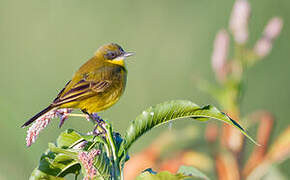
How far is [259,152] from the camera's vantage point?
2998 millimetres

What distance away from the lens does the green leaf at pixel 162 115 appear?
1.48 meters

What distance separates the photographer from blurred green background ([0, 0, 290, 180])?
5.32m

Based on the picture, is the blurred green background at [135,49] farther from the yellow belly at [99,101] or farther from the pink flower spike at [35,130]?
the pink flower spike at [35,130]

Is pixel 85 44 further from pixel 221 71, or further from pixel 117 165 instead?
pixel 117 165

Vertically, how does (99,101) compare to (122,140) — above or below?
above

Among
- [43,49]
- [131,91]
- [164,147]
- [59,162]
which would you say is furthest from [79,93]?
[43,49]

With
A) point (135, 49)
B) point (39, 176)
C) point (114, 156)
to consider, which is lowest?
point (39, 176)

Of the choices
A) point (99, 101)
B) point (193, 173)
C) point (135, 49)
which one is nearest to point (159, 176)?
point (193, 173)

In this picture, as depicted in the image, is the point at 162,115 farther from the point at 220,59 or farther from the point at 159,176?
the point at 220,59

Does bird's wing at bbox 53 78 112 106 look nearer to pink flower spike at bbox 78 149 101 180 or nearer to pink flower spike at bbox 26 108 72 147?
pink flower spike at bbox 26 108 72 147

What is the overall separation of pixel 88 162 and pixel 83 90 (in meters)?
1.35

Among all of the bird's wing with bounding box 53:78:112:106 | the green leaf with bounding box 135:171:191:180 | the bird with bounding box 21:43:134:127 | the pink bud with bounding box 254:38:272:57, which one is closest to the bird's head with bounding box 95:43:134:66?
the bird with bounding box 21:43:134:127

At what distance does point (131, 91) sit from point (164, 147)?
227cm

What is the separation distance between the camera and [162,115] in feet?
4.91
